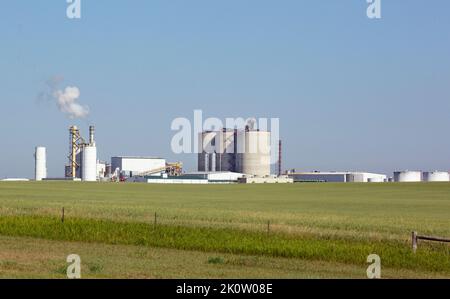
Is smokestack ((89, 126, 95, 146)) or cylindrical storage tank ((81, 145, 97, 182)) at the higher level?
smokestack ((89, 126, 95, 146))

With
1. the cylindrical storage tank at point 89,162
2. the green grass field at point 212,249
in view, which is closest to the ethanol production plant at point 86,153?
the cylindrical storage tank at point 89,162

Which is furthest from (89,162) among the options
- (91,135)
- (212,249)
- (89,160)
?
(212,249)

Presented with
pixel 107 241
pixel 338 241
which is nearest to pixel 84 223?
pixel 107 241

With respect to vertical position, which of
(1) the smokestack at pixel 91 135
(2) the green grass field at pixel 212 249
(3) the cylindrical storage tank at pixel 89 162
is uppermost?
(1) the smokestack at pixel 91 135

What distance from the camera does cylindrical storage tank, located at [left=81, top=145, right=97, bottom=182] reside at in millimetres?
195000

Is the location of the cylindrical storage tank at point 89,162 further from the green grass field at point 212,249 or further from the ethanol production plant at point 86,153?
the green grass field at point 212,249

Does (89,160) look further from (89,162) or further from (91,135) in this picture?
(91,135)

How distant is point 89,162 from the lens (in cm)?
19638

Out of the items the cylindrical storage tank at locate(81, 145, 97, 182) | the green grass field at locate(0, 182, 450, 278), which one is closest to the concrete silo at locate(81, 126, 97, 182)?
the cylindrical storage tank at locate(81, 145, 97, 182)

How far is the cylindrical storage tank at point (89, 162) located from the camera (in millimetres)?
195000

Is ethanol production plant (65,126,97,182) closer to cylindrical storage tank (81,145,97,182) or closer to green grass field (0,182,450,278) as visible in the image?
cylindrical storage tank (81,145,97,182)

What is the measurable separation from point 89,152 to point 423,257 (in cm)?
16996
